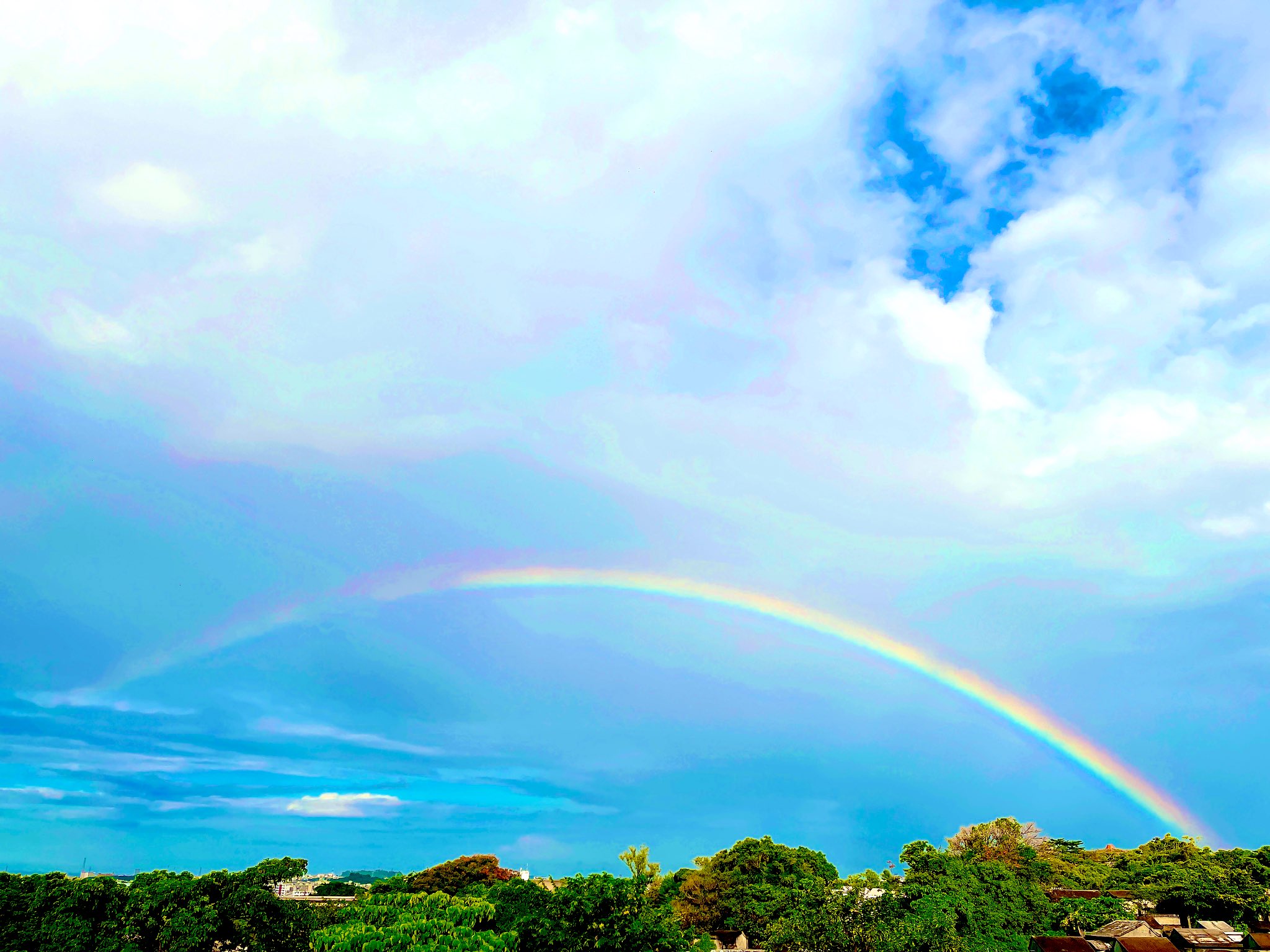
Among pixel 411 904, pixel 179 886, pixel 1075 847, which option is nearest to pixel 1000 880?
pixel 411 904

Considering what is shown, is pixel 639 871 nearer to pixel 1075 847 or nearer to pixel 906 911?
pixel 906 911

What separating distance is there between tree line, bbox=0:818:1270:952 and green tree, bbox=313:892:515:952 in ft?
0.37

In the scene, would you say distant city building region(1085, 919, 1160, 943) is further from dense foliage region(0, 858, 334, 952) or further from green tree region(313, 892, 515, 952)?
dense foliage region(0, 858, 334, 952)

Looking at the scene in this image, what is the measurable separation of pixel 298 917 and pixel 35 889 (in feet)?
46.4

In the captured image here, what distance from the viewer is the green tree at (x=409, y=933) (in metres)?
30.8

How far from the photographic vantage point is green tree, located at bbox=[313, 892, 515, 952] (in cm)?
3083

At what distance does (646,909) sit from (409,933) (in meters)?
9.26

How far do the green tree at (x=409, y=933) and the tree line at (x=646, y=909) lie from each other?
0.37 feet

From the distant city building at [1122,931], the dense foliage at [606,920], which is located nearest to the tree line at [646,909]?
the dense foliage at [606,920]

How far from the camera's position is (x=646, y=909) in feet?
107

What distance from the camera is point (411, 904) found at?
45719 millimetres

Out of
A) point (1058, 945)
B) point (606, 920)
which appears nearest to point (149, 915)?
point (606, 920)

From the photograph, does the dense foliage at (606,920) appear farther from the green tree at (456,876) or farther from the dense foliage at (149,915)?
the green tree at (456,876)

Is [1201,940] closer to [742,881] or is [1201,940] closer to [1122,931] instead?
[1122,931]
